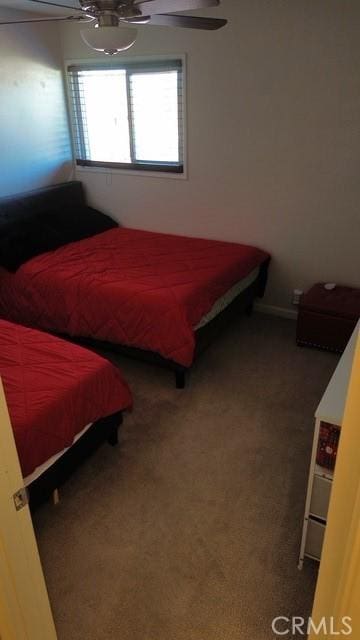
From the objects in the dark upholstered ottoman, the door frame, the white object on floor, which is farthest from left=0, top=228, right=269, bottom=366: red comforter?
the door frame

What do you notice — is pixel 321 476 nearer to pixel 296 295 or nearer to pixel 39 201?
pixel 296 295

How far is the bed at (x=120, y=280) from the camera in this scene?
2.87 meters

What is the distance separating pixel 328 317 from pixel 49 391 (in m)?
2.09

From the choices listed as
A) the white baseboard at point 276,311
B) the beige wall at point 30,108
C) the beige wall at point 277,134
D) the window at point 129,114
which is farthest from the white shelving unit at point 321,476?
the beige wall at point 30,108

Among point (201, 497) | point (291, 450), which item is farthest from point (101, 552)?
point (291, 450)

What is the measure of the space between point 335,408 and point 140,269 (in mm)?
2093

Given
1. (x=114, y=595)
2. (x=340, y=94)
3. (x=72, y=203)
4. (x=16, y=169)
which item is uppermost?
(x=340, y=94)

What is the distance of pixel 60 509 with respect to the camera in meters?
2.14

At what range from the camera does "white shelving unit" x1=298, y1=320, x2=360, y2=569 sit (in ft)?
4.92

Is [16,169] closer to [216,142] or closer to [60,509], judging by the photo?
[216,142]

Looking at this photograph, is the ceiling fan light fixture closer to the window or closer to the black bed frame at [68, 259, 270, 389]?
the black bed frame at [68, 259, 270, 389]

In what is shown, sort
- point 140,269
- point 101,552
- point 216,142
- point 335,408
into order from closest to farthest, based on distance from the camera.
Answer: point 335,408 < point 101,552 < point 140,269 < point 216,142

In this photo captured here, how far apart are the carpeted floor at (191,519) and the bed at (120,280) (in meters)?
0.39

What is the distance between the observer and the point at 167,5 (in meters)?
1.82
